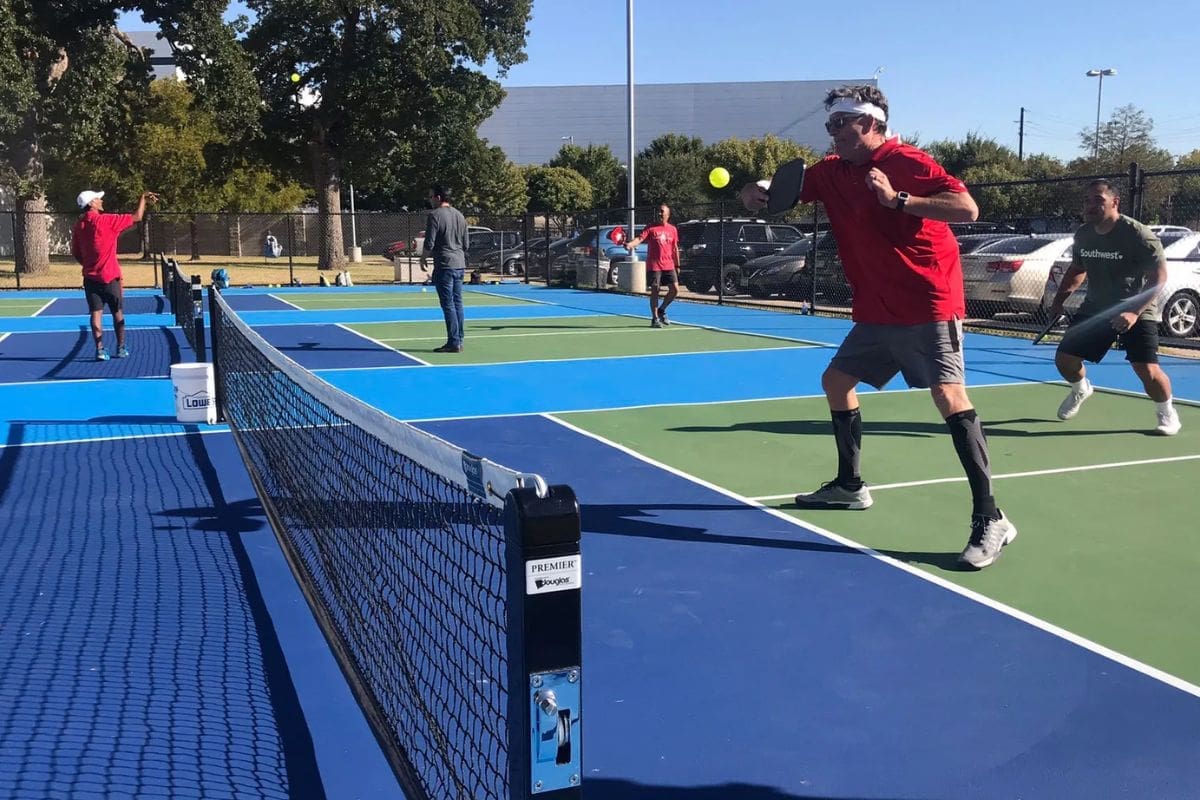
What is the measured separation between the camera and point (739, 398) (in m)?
10.2

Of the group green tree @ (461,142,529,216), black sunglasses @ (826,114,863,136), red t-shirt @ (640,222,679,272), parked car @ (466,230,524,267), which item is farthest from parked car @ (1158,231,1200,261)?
green tree @ (461,142,529,216)

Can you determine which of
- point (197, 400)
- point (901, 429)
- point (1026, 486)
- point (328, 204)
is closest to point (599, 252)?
point (328, 204)

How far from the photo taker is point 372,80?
36594 millimetres

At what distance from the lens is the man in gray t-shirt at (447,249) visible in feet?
43.1

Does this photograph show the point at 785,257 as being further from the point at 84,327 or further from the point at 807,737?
the point at 807,737

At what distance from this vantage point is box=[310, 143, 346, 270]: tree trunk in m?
38.1

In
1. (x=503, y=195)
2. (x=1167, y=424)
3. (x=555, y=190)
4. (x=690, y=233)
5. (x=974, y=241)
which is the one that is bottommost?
(x=1167, y=424)

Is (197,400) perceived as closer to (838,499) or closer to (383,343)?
(838,499)

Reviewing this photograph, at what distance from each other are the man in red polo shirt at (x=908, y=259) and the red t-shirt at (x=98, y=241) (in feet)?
30.6

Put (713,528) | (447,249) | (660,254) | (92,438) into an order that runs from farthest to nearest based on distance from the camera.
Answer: (660,254) → (447,249) → (92,438) → (713,528)

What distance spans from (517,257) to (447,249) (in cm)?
2238

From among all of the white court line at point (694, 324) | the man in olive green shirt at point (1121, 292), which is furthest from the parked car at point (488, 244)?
the man in olive green shirt at point (1121, 292)

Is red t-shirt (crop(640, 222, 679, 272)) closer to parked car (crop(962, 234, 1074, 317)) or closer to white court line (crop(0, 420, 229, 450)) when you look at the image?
parked car (crop(962, 234, 1074, 317))

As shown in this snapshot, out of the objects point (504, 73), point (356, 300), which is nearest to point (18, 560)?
point (356, 300)
